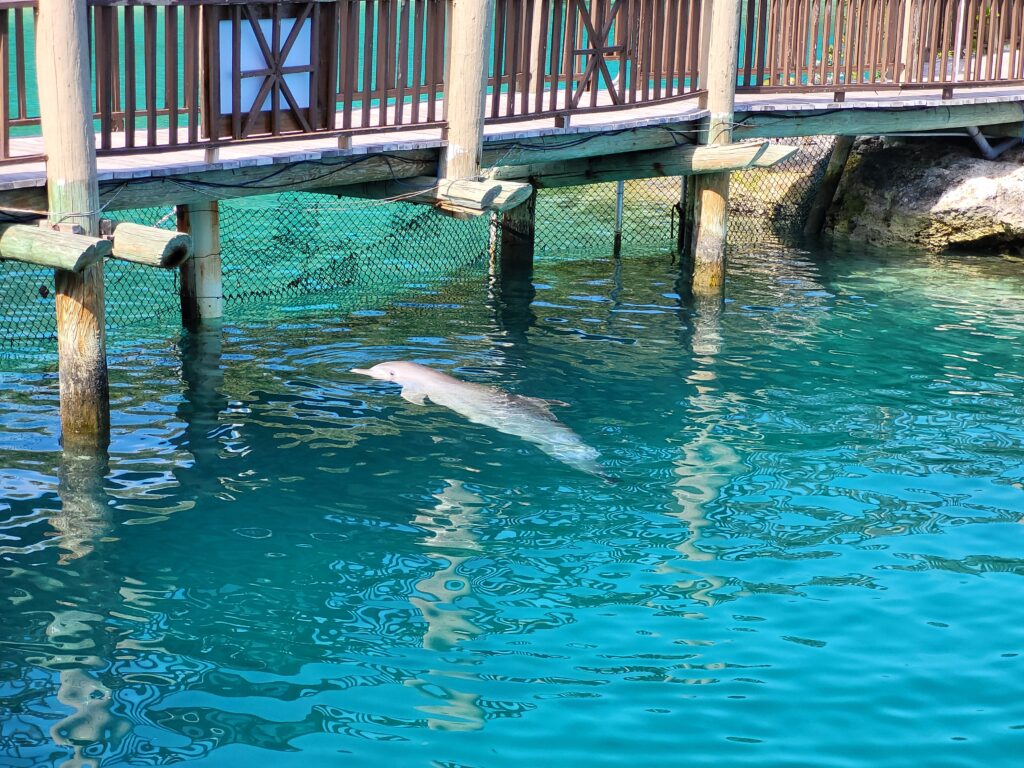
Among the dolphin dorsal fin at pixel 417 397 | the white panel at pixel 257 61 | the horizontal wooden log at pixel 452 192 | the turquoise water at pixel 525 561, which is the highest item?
the white panel at pixel 257 61

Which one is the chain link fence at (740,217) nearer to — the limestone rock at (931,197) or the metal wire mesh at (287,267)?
the limestone rock at (931,197)

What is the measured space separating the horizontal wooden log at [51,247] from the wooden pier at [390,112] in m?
0.01

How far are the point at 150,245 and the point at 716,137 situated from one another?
7045 millimetres

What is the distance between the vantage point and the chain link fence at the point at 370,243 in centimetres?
1418

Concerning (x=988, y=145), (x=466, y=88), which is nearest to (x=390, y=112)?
(x=466, y=88)

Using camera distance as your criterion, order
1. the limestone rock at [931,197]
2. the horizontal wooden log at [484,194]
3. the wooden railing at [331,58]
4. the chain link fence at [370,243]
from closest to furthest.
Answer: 1. the wooden railing at [331,58]
2. the horizontal wooden log at [484,194]
3. the chain link fence at [370,243]
4. the limestone rock at [931,197]

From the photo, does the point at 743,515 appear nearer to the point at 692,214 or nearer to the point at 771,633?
the point at 771,633

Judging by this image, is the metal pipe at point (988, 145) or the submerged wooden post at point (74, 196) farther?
the metal pipe at point (988, 145)

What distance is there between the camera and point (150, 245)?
337 inches

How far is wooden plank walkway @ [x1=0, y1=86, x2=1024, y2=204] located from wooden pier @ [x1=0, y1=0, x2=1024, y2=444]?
0.09ft

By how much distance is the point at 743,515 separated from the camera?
845 cm

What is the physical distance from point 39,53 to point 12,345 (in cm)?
456

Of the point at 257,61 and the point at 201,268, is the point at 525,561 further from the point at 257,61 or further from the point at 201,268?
the point at 201,268

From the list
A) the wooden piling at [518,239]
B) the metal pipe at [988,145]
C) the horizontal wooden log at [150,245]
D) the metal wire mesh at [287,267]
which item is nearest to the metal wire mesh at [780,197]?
the metal pipe at [988,145]
